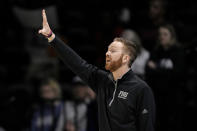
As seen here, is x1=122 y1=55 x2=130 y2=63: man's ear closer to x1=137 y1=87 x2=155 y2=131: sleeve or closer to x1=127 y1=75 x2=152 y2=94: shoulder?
x1=127 y1=75 x2=152 y2=94: shoulder

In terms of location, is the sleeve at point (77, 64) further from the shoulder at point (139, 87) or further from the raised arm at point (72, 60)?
the shoulder at point (139, 87)

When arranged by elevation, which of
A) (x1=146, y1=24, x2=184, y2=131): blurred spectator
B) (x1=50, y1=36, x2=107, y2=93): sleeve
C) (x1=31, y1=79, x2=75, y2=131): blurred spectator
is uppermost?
(x1=50, y1=36, x2=107, y2=93): sleeve

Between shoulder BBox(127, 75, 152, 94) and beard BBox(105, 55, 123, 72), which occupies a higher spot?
beard BBox(105, 55, 123, 72)

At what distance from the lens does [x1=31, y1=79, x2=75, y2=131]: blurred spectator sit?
5.80 metres

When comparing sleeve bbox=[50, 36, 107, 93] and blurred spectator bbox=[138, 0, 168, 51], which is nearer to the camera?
sleeve bbox=[50, 36, 107, 93]

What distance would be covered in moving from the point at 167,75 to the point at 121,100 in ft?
5.58

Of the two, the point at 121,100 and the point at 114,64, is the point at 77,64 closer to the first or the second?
the point at 114,64

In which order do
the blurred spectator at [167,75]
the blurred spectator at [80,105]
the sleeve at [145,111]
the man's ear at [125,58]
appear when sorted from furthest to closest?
the blurred spectator at [80,105] < the blurred spectator at [167,75] < the man's ear at [125,58] < the sleeve at [145,111]

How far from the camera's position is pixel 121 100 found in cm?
377

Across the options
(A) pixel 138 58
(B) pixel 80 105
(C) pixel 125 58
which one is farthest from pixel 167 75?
(C) pixel 125 58

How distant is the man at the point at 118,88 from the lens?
12.3ft

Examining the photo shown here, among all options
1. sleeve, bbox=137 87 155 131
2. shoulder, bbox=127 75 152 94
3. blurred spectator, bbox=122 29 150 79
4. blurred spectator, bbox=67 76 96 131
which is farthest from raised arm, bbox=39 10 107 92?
blurred spectator, bbox=67 76 96 131

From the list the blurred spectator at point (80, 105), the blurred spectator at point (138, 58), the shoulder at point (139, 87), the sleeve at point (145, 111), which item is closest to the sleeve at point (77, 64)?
the shoulder at point (139, 87)

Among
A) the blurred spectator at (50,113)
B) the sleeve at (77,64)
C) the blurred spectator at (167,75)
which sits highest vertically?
the sleeve at (77,64)
